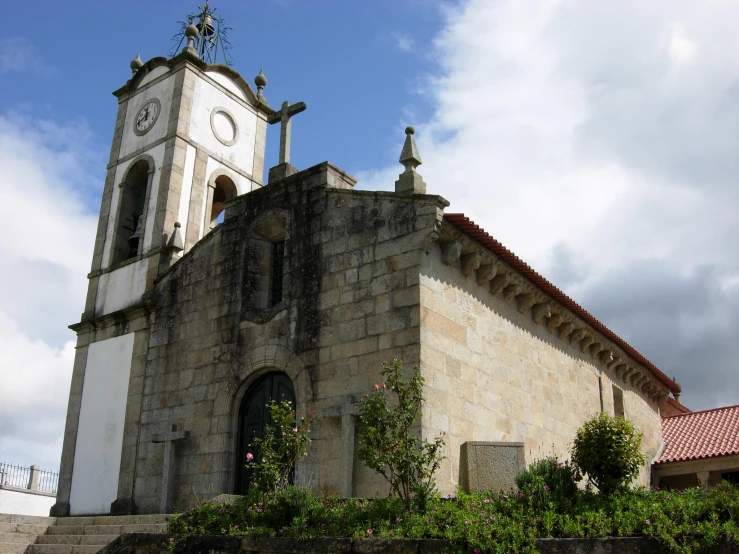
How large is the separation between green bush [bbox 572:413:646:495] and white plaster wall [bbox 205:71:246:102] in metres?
13.8

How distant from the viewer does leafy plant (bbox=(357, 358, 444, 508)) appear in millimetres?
9227

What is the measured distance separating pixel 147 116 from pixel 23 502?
13.6 m

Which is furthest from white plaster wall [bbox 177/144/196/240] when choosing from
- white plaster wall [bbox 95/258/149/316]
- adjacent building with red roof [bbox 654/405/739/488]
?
adjacent building with red roof [bbox 654/405/739/488]

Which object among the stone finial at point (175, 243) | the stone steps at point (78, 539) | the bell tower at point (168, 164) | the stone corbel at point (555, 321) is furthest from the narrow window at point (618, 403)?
the stone steps at point (78, 539)

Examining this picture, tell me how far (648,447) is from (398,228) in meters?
12.3

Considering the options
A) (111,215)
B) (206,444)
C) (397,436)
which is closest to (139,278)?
(111,215)

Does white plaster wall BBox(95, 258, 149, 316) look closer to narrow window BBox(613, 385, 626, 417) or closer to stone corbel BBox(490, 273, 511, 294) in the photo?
stone corbel BBox(490, 273, 511, 294)

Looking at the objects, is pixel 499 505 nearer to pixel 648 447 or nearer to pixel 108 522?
pixel 108 522

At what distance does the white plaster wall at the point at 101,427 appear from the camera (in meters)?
15.2

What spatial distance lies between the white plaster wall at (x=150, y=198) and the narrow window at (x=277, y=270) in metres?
3.81

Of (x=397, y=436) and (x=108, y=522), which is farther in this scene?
(x=108, y=522)

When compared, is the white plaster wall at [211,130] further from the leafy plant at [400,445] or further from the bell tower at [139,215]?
the leafy plant at [400,445]

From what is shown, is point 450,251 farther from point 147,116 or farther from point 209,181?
point 147,116

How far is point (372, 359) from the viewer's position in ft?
38.1
